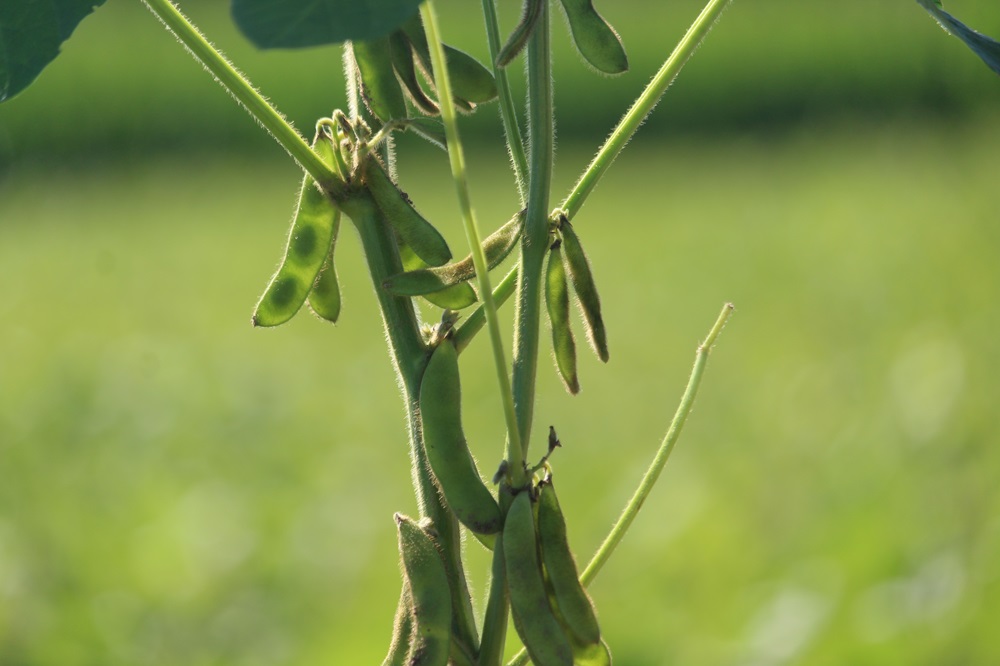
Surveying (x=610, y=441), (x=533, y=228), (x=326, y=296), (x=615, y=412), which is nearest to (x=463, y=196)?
(x=533, y=228)

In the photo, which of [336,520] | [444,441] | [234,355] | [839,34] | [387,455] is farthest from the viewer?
[839,34]

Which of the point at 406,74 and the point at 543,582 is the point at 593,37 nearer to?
the point at 406,74

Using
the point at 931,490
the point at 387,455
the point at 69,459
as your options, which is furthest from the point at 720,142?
the point at 931,490

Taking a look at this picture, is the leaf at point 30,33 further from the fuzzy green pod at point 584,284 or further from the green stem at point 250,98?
the fuzzy green pod at point 584,284

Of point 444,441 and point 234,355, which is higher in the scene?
point 234,355

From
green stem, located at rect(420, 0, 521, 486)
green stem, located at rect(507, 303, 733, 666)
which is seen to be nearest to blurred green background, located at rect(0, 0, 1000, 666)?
green stem, located at rect(507, 303, 733, 666)

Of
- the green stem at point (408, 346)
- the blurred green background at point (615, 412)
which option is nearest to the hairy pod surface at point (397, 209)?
the green stem at point (408, 346)

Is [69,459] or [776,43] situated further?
[776,43]

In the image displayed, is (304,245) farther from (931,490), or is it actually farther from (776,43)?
(776,43)
